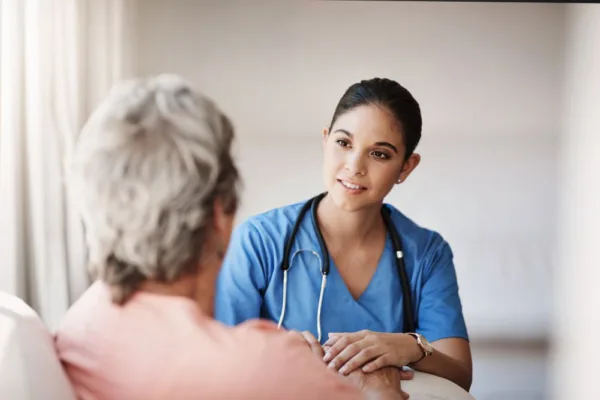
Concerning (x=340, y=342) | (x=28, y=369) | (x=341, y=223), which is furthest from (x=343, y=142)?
(x=28, y=369)

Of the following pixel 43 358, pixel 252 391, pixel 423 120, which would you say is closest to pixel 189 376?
pixel 252 391

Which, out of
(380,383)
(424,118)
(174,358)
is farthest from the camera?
(424,118)

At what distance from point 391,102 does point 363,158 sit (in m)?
0.13

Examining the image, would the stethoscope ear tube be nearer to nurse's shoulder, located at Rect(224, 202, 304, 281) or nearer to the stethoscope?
the stethoscope

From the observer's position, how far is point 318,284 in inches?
54.2

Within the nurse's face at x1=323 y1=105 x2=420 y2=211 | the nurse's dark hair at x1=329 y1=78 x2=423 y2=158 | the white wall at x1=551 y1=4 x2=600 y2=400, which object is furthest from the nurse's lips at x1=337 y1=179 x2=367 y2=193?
the white wall at x1=551 y1=4 x2=600 y2=400

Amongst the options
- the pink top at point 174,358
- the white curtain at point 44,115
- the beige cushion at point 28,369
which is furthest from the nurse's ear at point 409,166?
the beige cushion at point 28,369

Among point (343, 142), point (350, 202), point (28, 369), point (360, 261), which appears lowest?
point (28, 369)

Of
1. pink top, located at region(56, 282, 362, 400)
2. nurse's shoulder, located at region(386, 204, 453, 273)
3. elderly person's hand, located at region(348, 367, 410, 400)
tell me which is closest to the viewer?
pink top, located at region(56, 282, 362, 400)

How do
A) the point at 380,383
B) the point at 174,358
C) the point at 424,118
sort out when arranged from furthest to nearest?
the point at 424,118
the point at 380,383
the point at 174,358

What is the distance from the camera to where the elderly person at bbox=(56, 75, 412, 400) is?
3.67 ft

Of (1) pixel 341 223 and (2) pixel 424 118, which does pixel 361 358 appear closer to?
(1) pixel 341 223

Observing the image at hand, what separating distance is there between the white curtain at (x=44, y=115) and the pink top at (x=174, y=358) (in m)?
0.24

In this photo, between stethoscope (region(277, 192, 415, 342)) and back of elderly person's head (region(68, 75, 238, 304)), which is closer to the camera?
back of elderly person's head (region(68, 75, 238, 304))
